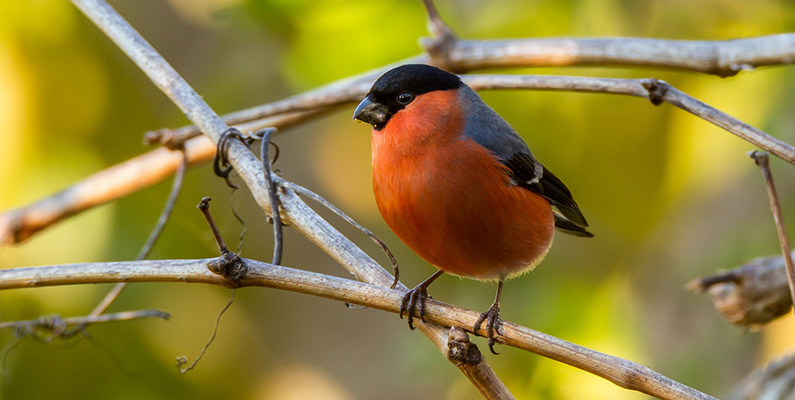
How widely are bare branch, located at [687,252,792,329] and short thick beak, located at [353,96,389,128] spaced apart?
1.08m

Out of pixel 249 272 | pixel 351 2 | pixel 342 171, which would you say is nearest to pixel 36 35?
pixel 351 2

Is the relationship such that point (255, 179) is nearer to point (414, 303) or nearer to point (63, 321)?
point (414, 303)

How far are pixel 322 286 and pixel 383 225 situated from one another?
2.42m

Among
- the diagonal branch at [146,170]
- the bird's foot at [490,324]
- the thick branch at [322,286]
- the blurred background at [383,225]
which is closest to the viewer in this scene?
the thick branch at [322,286]

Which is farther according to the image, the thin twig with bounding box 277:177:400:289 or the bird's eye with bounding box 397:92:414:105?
the bird's eye with bounding box 397:92:414:105

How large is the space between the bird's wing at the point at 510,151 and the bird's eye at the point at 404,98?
17cm

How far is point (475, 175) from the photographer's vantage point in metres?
2.18

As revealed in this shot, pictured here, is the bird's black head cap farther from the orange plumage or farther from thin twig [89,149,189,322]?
thin twig [89,149,189,322]

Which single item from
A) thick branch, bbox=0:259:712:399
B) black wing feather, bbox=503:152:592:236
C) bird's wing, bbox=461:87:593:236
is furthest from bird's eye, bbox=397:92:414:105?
thick branch, bbox=0:259:712:399

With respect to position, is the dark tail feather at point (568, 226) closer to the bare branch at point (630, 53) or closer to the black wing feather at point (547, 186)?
the black wing feather at point (547, 186)

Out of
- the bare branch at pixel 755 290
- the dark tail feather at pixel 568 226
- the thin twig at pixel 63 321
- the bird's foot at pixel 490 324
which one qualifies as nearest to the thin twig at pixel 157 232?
the thin twig at pixel 63 321

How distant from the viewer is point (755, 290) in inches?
91.8

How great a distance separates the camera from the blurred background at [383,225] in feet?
10.1

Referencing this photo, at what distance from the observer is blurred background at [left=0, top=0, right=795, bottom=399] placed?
3.09 metres
